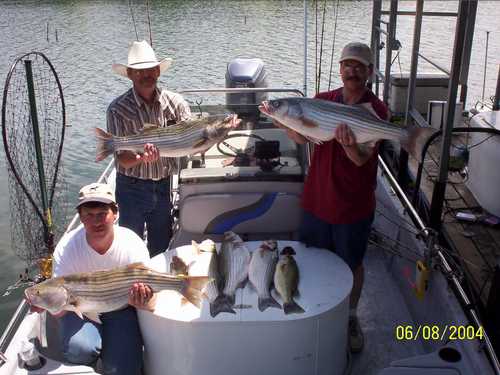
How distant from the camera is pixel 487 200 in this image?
A: 483cm

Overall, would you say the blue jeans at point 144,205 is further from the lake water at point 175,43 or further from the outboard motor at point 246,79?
the lake water at point 175,43

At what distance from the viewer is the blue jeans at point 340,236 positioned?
3390 mm

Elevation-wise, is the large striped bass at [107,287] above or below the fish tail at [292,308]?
above

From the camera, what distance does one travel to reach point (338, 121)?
9.88ft

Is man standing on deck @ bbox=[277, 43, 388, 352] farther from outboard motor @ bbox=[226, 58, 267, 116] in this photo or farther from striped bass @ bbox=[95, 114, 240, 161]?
outboard motor @ bbox=[226, 58, 267, 116]

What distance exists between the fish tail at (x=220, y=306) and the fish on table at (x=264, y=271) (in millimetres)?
170

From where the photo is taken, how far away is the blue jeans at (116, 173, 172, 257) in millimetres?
3713

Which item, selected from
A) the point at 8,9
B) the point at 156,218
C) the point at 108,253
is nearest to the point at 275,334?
the point at 108,253

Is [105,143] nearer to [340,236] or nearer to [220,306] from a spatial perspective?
[220,306]

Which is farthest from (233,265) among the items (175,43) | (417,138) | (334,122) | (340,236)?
(175,43)

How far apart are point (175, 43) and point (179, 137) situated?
56.1 feet

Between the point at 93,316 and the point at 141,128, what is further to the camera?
the point at 141,128

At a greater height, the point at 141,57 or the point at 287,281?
the point at 141,57

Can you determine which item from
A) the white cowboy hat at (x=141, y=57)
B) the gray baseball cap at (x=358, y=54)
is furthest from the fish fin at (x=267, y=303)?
the white cowboy hat at (x=141, y=57)
